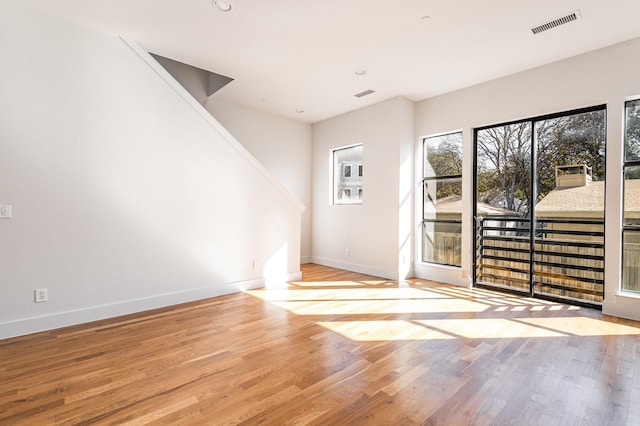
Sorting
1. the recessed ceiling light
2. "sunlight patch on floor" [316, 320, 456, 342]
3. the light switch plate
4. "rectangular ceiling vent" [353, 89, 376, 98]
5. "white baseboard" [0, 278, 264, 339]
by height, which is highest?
"rectangular ceiling vent" [353, 89, 376, 98]

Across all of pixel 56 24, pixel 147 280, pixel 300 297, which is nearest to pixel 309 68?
pixel 56 24

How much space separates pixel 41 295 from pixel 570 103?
20.3 ft

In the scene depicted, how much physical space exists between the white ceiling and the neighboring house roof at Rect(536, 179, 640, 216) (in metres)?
1.62

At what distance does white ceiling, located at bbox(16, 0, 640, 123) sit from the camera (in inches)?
117

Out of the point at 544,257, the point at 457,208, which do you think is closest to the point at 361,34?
the point at 457,208

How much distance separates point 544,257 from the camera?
4266 millimetres

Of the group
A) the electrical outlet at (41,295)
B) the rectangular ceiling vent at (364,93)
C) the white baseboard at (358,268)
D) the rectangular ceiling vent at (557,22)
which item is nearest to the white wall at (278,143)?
the white baseboard at (358,268)

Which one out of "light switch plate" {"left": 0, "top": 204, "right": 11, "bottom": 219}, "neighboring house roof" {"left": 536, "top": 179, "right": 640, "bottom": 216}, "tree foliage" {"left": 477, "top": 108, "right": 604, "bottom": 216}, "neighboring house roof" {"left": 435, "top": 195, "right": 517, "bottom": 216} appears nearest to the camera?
"light switch plate" {"left": 0, "top": 204, "right": 11, "bottom": 219}

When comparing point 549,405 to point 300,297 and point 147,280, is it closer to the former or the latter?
point 300,297

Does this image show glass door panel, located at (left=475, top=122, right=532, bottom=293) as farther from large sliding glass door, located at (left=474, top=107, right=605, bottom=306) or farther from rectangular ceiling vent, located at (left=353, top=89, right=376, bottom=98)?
rectangular ceiling vent, located at (left=353, top=89, right=376, bottom=98)

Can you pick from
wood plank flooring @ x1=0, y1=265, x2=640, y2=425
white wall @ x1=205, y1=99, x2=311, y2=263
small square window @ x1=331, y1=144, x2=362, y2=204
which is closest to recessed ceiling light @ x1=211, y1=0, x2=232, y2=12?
white wall @ x1=205, y1=99, x2=311, y2=263

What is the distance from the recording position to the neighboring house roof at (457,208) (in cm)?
467

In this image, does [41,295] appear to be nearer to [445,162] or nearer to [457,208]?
[457,208]

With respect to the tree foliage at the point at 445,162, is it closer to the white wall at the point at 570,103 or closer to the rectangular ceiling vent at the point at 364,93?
the white wall at the point at 570,103
